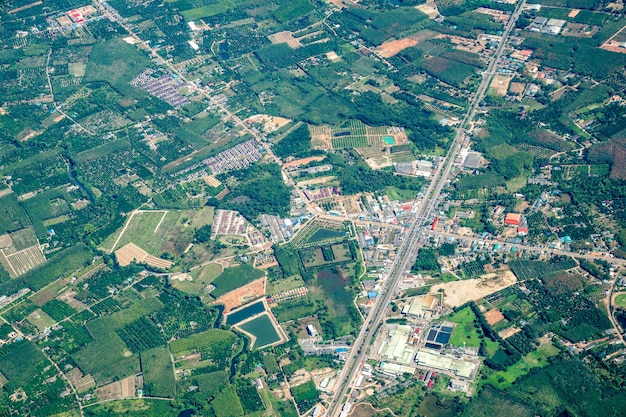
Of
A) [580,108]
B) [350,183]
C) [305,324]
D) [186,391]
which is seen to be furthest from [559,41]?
[186,391]

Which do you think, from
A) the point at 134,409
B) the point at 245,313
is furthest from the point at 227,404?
the point at 245,313

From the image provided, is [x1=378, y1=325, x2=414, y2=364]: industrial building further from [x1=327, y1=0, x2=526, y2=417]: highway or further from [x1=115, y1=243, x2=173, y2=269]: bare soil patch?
[x1=115, y1=243, x2=173, y2=269]: bare soil patch

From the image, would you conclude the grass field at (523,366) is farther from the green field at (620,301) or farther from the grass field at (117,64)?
the grass field at (117,64)

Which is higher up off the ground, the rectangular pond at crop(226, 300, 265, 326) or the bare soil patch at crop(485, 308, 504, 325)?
the bare soil patch at crop(485, 308, 504, 325)

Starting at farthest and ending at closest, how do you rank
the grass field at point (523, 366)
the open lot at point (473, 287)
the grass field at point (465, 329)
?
the open lot at point (473, 287) < the grass field at point (465, 329) < the grass field at point (523, 366)

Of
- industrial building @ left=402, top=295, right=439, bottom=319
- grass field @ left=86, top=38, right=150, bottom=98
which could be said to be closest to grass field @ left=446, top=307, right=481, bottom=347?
industrial building @ left=402, top=295, right=439, bottom=319

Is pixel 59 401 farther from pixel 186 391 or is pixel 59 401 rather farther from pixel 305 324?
pixel 305 324

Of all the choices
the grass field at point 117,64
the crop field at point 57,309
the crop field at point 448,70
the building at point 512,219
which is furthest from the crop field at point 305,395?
the grass field at point 117,64
